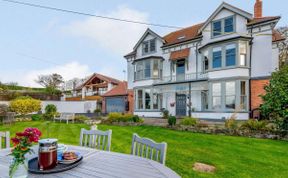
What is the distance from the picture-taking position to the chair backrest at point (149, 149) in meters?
2.56

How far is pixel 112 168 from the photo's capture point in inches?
89.0

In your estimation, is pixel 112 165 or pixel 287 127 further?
pixel 287 127

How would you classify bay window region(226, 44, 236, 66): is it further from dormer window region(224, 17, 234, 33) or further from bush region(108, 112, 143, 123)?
bush region(108, 112, 143, 123)

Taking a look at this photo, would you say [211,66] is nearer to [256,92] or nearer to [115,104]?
[256,92]

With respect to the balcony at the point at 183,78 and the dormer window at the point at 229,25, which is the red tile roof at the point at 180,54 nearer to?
the balcony at the point at 183,78

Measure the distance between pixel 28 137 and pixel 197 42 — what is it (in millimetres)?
17171

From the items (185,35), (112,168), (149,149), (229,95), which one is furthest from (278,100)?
(185,35)

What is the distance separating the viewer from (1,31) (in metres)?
15.4

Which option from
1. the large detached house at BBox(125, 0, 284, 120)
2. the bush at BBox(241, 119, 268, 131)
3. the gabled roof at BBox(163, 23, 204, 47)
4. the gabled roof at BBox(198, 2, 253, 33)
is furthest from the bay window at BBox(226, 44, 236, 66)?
the bush at BBox(241, 119, 268, 131)

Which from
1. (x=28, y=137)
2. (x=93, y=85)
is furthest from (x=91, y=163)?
(x=93, y=85)

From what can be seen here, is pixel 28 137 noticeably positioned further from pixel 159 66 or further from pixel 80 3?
pixel 159 66

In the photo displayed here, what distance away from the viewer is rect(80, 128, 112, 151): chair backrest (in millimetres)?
3514

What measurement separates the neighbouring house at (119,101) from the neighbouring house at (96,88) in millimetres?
2289

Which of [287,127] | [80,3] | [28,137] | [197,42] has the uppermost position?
[80,3]
